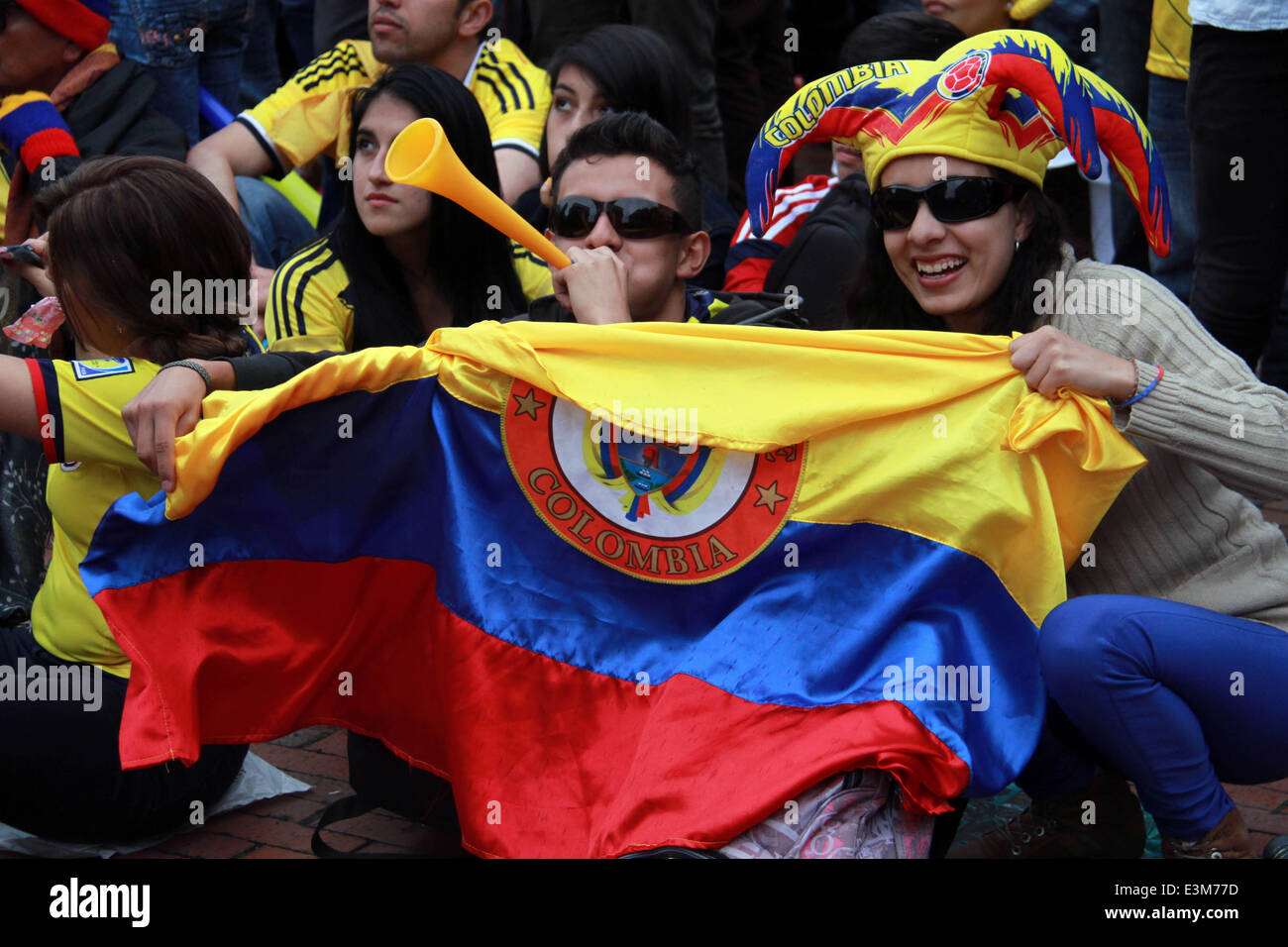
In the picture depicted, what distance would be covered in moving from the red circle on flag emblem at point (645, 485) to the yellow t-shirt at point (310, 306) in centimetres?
113

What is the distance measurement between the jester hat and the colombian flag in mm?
440

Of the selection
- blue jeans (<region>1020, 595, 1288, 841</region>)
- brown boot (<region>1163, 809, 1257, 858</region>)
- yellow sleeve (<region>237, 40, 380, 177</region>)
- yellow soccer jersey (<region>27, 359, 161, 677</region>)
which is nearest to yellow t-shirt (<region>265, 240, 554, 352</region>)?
yellow soccer jersey (<region>27, 359, 161, 677</region>)

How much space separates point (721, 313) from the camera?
347 centimetres

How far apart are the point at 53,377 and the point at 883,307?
1.66m

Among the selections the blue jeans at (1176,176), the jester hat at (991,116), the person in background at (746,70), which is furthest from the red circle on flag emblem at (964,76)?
the person in background at (746,70)

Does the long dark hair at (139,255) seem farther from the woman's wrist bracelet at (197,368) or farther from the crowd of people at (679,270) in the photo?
the woman's wrist bracelet at (197,368)

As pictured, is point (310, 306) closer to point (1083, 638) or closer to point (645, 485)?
point (645, 485)

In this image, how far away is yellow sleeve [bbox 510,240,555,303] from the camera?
4.09 m

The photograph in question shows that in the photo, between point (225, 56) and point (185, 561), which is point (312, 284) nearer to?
point (185, 561)

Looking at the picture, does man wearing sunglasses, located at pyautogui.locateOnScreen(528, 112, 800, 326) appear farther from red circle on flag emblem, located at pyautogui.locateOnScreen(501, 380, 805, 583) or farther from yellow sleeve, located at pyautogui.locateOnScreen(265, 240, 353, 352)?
yellow sleeve, located at pyautogui.locateOnScreen(265, 240, 353, 352)

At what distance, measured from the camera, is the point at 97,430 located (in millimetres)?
2721

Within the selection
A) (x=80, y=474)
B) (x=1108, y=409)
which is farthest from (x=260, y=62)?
(x=1108, y=409)

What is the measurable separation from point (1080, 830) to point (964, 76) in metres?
1.51
